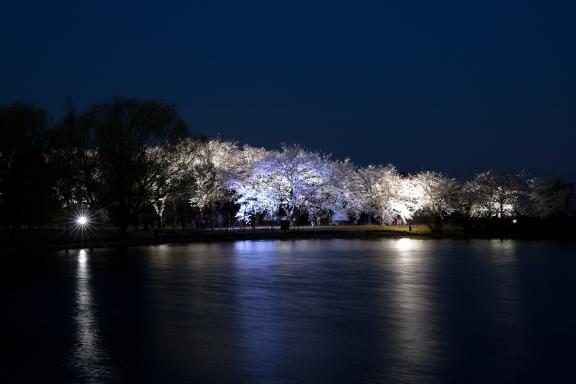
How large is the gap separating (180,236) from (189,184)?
13.6 ft

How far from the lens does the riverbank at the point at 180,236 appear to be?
3744 cm

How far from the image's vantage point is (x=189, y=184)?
157 feet

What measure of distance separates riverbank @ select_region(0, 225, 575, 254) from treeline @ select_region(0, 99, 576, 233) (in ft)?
4.58

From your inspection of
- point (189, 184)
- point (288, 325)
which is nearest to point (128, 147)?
point (189, 184)

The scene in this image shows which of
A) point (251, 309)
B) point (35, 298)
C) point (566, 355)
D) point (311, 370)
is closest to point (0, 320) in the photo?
point (35, 298)

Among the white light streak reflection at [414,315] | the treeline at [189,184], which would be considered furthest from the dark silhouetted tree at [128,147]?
the white light streak reflection at [414,315]

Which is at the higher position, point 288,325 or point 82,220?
point 82,220

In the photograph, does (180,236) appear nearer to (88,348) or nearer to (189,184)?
(189,184)

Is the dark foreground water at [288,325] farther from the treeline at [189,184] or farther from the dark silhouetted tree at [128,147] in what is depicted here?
the dark silhouetted tree at [128,147]

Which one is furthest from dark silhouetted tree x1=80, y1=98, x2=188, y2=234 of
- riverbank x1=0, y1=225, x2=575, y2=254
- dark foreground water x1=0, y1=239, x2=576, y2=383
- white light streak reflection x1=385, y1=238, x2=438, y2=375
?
white light streak reflection x1=385, y1=238, x2=438, y2=375

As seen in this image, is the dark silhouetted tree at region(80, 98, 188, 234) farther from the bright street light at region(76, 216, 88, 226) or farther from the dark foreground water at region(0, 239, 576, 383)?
the dark foreground water at region(0, 239, 576, 383)

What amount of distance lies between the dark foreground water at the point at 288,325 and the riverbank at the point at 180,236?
14.2m

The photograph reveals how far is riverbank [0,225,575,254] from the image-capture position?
3744cm

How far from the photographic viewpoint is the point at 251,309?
1441 cm
